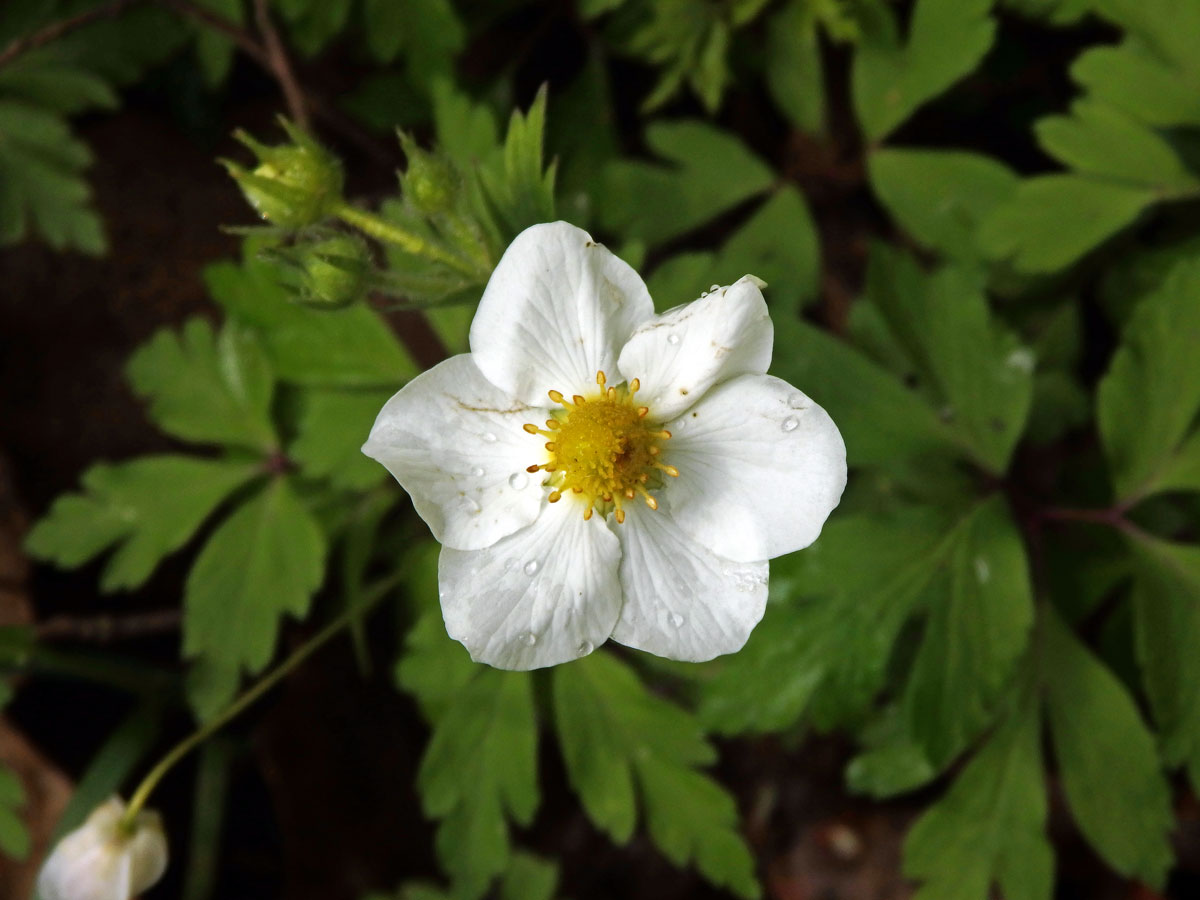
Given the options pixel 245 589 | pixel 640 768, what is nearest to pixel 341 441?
pixel 245 589

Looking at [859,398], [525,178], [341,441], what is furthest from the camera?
[341,441]

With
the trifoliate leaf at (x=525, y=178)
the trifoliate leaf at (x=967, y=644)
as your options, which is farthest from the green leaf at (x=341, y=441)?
the trifoliate leaf at (x=967, y=644)

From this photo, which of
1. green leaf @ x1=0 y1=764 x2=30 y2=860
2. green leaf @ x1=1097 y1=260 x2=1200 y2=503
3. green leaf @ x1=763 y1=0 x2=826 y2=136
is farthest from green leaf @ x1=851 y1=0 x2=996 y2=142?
green leaf @ x1=0 y1=764 x2=30 y2=860

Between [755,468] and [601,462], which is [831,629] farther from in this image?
[601,462]

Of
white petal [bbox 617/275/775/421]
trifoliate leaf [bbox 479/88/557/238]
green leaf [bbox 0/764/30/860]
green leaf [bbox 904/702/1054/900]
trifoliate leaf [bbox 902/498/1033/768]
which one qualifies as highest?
trifoliate leaf [bbox 479/88/557/238]

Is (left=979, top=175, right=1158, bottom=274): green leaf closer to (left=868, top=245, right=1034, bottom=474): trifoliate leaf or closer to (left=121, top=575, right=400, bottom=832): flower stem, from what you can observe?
(left=868, top=245, right=1034, bottom=474): trifoliate leaf

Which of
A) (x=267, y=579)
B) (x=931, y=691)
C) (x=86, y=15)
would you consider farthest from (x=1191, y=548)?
(x=86, y=15)
